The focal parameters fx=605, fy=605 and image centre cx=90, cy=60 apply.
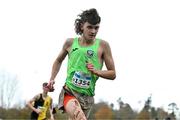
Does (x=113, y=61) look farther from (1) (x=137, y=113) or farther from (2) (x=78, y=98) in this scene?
(1) (x=137, y=113)

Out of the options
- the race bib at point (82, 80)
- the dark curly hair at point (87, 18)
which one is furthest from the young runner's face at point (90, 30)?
the race bib at point (82, 80)

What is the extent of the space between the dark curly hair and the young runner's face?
0.16 feet

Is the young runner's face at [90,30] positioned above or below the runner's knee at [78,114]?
above

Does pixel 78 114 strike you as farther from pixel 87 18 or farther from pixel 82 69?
pixel 87 18

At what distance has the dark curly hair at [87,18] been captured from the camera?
29.3 ft

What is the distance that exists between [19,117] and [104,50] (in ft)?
153

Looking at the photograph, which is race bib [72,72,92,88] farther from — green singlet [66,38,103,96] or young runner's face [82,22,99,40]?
young runner's face [82,22,99,40]

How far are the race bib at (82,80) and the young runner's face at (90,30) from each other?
0.56 metres

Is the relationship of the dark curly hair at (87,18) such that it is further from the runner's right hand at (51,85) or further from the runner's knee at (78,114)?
the runner's knee at (78,114)

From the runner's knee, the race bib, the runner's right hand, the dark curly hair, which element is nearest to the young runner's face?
the dark curly hair

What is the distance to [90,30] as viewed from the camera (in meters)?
8.98

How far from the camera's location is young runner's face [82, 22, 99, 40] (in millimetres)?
8930

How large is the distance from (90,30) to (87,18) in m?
0.20

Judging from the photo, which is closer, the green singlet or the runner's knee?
the runner's knee
